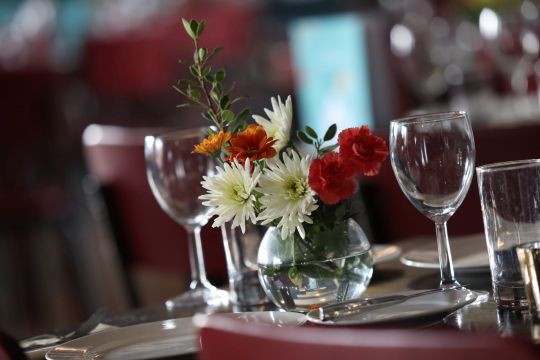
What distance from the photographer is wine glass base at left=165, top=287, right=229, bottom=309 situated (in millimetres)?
1387

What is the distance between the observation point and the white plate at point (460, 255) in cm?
129

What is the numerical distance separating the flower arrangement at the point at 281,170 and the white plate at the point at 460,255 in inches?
8.2

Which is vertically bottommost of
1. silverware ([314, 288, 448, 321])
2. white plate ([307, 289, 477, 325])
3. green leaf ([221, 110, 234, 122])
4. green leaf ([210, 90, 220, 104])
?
white plate ([307, 289, 477, 325])

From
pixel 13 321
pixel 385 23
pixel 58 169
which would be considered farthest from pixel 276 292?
pixel 58 169

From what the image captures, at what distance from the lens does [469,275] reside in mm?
1282

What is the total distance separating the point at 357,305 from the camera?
3.57 ft

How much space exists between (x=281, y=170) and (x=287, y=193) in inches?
1.0

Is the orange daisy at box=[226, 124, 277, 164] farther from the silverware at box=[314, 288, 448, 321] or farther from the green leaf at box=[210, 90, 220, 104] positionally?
the silverware at box=[314, 288, 448, 321]

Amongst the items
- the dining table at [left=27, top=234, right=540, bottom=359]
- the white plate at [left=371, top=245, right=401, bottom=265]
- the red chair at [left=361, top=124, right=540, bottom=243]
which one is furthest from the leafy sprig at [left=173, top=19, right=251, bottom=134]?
the red chair at [left=361, top=124, right=540, bottom=243]

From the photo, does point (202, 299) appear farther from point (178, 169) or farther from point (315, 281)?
point (315, 281)

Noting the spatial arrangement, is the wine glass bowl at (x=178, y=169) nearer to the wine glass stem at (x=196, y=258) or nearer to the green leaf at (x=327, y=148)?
the wine glass stem at (x=196, y=258)

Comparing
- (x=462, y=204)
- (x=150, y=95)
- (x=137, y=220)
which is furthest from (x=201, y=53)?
(x=150, y=95)

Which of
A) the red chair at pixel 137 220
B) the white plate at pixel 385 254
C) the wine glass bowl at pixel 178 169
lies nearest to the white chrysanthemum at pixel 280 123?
the wine glass bowl at pixel 178 169

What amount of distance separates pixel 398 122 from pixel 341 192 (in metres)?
0.10
